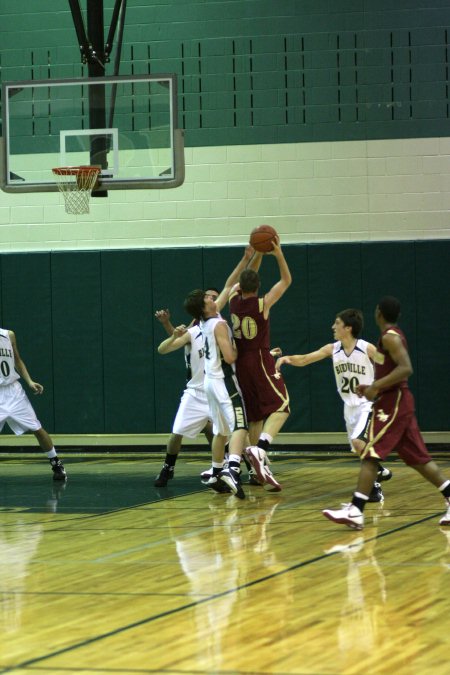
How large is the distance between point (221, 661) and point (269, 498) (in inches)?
213

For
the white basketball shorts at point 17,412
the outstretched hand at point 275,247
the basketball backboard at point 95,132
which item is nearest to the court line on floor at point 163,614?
the outstretched hand at point 275,247

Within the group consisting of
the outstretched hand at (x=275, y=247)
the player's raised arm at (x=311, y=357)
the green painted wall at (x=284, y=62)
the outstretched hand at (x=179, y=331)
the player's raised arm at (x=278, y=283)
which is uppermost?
the green painted wall at (x=284, y=62)

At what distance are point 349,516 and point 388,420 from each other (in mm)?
729

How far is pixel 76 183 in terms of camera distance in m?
13.1

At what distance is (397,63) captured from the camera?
1523cm

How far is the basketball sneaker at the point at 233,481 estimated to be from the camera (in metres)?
10.2

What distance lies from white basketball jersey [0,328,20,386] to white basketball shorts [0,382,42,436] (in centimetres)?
8

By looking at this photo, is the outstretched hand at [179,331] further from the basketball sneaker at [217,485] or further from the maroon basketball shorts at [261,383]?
the basketball sneaker at [217,485]

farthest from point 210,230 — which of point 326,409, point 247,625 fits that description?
point 247,625

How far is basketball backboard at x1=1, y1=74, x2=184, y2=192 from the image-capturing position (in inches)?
498

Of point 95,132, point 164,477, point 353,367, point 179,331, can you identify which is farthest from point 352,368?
point 95,132

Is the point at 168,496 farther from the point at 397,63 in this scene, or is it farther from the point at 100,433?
the point at 397,63

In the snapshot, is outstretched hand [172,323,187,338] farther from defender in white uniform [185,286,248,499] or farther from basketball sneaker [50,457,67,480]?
basketball sneaker [50,457,67,480]

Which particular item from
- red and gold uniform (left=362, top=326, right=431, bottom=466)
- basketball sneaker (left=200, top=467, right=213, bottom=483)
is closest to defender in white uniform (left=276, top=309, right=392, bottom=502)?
basketball sneaker (left=200, top=467, right=213, bottom=483)
